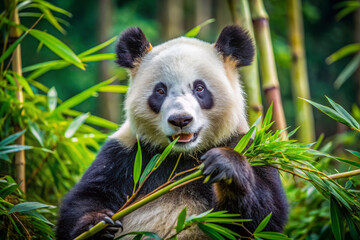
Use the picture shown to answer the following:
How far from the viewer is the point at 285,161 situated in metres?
2.31

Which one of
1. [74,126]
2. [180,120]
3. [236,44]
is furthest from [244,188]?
[74,126]

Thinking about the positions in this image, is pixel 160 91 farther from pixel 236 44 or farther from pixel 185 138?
pixel 236 44

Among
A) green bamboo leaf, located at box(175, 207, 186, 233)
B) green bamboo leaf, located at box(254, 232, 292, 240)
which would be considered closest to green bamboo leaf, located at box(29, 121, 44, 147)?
green bamboo leaf, located at box(175, 207, 186, 233)

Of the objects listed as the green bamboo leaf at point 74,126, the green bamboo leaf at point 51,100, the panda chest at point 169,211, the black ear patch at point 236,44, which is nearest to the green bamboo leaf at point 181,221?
the panda chest at point 169,211

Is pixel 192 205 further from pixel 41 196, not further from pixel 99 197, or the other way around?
pixel 41 196

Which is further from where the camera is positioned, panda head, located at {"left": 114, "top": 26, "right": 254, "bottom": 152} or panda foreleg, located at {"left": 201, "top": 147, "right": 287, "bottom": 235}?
panda head, located at {"left": 114, "top": 26, "right": 254, "bottom": 152}

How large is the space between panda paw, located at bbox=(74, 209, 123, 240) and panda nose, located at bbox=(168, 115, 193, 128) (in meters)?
0.69

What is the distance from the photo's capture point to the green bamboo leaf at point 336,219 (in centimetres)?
233

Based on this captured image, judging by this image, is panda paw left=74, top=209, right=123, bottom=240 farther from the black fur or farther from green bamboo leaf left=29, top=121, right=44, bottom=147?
green bamboo leaf left=29, top=121, right=44, bottom=147

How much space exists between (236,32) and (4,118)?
205 cm

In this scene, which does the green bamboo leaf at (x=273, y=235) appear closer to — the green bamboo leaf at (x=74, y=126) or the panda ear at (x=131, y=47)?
the panda ear at (x=131, y=47)

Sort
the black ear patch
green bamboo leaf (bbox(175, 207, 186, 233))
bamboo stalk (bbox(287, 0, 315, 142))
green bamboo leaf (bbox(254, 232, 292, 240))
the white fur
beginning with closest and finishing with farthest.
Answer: green bamboo leaf (bbox(175, 207, 186, 233)) → green bamboo leaf (bbox(254, 232, 292, 240)) → the white fur → the black ear patch → bamboo stalk (bbox(287, 0, 315, 142))

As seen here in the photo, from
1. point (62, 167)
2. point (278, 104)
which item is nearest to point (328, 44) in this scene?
point (278, 104)

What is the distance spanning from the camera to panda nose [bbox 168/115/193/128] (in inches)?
102
